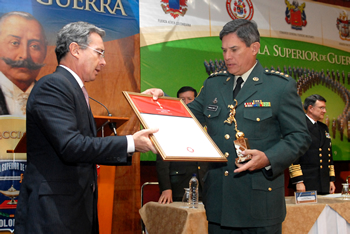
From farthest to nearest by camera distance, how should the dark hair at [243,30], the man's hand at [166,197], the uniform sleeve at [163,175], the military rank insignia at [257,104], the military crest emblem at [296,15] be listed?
1. the military crest emblem at [296,15]
2. the uniform sleeve at [163,175]
3. the man's hand at [166,197]
4. the dark hair at [243,30]
5. the military rank insignia at [257,104]

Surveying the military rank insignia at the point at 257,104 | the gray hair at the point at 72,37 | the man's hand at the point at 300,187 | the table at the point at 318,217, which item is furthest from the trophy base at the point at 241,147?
the man's hand at the point at 300,187

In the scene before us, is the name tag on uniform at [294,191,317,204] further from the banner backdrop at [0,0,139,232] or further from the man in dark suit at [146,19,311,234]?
the banner backdrop at [0,0,139,232]

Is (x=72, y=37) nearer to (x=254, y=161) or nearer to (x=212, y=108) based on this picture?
(x=212, y=108)

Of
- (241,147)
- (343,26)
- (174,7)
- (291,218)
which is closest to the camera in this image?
(241,147)

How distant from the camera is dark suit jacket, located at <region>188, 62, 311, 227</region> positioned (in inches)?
68.1

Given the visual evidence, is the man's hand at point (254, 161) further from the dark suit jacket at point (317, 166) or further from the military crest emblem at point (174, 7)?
the military crest emblem at point (174, 7)

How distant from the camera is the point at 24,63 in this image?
12.2ft

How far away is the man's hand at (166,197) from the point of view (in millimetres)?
2931

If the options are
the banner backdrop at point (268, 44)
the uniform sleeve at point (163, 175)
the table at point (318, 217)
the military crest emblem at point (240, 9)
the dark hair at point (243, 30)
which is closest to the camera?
the dark hair at point (243, 30)

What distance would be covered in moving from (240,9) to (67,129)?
→ 14.4 feet

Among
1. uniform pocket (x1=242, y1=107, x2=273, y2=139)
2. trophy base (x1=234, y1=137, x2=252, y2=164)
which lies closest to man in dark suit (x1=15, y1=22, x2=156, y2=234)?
trophy base (x1=234, y1=137, x2=252, y2=164)

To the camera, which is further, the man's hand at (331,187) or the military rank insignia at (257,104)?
the man's hand at (331,187)

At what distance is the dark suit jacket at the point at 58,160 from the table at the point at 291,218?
954 millimetres

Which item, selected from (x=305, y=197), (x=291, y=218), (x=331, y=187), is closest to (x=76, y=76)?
(x=291, y=218)
